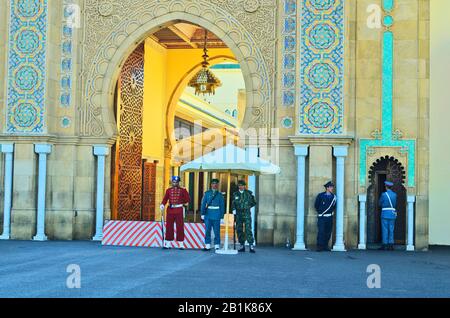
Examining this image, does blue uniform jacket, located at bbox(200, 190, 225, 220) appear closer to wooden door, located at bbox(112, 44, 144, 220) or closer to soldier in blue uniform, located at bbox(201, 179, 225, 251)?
soldier in blue uniform, located at bbox(201, 179, 225, 251)

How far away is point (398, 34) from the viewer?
1548 cm

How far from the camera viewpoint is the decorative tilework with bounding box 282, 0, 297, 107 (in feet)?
→ 51.3

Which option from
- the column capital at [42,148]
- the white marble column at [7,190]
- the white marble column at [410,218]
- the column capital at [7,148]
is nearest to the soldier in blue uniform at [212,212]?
the white marble column at [410,218]

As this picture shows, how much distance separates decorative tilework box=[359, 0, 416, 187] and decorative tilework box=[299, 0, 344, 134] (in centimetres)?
69

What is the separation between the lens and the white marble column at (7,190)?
1627 cm

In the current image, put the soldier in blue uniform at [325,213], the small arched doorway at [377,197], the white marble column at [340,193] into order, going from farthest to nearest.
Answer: the small arched doorway at [377,197] → the white marble column at [340,193] → the soldier in blue uniform at [325,213]

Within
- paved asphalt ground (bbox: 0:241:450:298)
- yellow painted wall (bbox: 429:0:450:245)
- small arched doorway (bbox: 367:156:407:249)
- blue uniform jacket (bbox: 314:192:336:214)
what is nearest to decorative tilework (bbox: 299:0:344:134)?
small arched doorway (bbox: 367:156:407:249)

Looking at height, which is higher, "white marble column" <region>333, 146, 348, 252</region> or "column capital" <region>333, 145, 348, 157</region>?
"column capital" <region>333, 145, 348, 157</region>

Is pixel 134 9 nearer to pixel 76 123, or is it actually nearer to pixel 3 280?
pixel 76 123

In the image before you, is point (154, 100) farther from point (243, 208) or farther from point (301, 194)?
point (243, 208)

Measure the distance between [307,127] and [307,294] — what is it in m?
6.97

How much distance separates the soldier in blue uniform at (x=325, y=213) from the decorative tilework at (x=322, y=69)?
122 cm

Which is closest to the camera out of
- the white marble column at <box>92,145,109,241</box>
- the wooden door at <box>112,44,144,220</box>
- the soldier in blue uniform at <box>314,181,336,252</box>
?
the soldier in blue uniform at <box>314,181,336,252</box>

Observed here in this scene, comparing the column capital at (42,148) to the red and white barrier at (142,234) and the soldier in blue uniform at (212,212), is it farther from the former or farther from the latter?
the soldier in blue uniform at (212,212)
